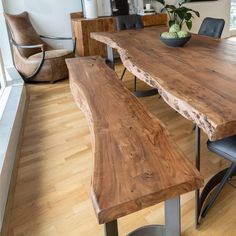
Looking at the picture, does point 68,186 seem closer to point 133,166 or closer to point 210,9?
point 133,166

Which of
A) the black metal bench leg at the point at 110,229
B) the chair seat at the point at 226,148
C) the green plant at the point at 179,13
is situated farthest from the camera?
the green plant at the point at 179,13

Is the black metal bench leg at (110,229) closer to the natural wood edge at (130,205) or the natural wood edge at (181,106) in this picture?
the natural wood edge at (130,205)

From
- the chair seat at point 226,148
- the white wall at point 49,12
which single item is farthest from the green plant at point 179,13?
the chair seat at point 226,148

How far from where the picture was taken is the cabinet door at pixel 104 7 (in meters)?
4.67

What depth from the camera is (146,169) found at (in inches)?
41.8

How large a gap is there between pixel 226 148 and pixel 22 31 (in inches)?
143

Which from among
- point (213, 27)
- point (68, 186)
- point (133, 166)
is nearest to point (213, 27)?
point (213, 27)

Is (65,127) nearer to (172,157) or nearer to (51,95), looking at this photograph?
(51,95)

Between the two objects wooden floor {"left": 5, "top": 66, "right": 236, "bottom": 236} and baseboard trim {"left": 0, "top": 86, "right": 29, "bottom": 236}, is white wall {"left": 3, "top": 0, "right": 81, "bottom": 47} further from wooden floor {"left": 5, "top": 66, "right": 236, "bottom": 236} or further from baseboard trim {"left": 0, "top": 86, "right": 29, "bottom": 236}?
baseboard trim {"left": 0, "top": 86, "right": 29, "bottom": 236}

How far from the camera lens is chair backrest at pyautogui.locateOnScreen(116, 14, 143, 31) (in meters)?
3.57

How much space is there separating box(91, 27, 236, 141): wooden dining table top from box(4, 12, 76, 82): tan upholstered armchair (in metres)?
1.49

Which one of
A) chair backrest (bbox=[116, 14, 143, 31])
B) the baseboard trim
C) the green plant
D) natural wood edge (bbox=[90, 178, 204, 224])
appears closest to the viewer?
natural wood edge (bbox=[90, 178, 204, 224])

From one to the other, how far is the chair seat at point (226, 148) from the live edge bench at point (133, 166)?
0.32m

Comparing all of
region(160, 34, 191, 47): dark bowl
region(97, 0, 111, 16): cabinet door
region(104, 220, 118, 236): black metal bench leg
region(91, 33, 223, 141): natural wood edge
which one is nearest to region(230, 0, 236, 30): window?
region(97, 0, 111, 16): cabinet door
